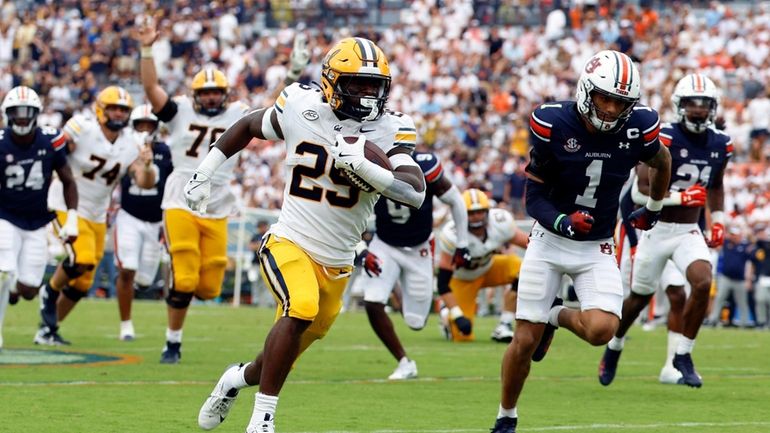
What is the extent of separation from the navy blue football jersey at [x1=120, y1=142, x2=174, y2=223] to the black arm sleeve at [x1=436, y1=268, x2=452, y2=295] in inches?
115

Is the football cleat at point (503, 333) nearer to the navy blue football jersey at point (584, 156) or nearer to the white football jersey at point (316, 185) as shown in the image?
the navy blue football jersey at point (584, 156)

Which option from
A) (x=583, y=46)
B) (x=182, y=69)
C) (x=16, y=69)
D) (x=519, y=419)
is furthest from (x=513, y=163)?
(x=519, y=419)

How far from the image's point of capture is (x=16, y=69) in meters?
31.6

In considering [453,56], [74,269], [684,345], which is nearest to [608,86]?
[684,345]

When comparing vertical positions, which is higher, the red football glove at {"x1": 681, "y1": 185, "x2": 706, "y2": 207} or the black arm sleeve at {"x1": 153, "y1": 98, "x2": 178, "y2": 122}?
the black arm sleeve at {"x1": 153, "y1": 98, "x2": 178, "y2": 122}

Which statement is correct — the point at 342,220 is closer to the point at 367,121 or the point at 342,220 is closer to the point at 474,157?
the point at 367,121

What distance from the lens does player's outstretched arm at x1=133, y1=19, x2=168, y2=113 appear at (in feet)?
32.4

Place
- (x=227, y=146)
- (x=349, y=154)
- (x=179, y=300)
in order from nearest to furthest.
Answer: (x=349, y=154), (x=227, y=146), (x=179, y=300)

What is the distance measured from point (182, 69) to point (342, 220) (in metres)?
24.4

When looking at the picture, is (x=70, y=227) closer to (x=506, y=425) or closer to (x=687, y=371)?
(x=687, y=371)

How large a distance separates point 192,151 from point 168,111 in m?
0.38

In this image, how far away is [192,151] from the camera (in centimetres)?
1107

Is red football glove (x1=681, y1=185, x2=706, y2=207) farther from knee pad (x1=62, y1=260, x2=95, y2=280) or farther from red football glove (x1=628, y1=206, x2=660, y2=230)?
knee pad (x1=62, y1=260, x2=95, y2=280)

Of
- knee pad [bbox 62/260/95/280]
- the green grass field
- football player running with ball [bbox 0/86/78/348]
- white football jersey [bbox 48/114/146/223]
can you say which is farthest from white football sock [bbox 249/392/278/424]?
white football jersey [bbox 48/114/146/223]
